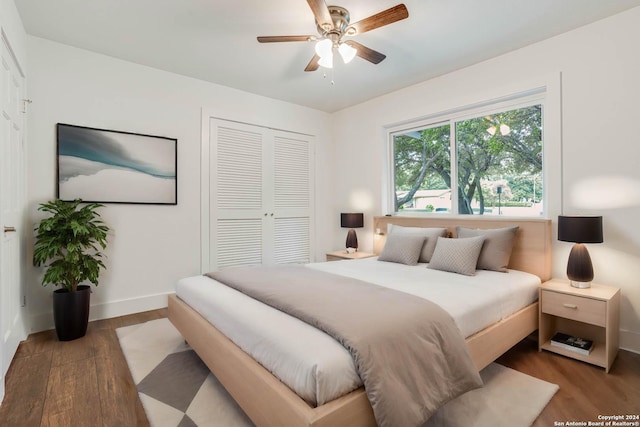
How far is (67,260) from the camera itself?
266cm

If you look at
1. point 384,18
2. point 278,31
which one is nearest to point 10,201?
point 278,31

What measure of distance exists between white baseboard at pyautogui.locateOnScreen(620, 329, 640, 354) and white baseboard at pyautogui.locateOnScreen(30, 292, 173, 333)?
13.5 ft

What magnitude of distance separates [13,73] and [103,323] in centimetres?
218

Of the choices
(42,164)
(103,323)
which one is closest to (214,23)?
(42,164)

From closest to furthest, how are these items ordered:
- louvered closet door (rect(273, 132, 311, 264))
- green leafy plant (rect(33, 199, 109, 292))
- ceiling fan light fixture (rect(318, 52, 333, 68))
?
ceiling fan light fixture (rect(318, 52, 333, 68)), green leafy plant (rect(33, 199, 109, 292)), louvered closet door (rect(273, 132, 311, 264))

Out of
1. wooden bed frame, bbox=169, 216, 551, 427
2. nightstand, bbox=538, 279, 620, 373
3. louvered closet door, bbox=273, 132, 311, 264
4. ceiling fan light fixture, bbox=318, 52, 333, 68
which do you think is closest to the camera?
wooden bed frame, bbox=169, 216, 551, 427

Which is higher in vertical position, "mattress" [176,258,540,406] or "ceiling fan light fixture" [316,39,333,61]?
"ceiling fan light fixture" [316,39,333,61]

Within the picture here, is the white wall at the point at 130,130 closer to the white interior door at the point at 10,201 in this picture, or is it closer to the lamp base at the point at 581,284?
the white interior door at the point at 10,201

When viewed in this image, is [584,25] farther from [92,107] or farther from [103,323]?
[103,323]

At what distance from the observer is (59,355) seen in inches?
94.8

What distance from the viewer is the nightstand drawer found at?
2189mm

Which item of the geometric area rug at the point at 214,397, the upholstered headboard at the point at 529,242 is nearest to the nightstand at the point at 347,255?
the upholstered headboard at the point at 529,242

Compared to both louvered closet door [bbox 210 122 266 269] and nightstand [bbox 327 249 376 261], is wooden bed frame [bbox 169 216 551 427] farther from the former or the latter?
louvered closet door [bbox 210 122 266 269]

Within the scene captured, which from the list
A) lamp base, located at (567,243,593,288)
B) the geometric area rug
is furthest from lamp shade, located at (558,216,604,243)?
the geometric area rug
